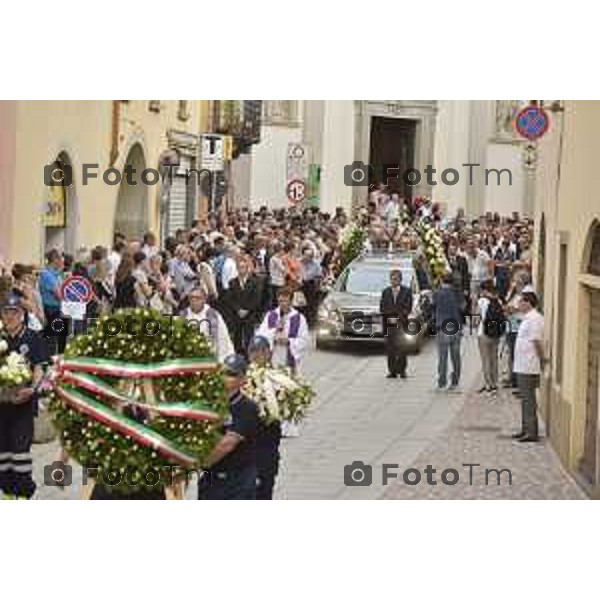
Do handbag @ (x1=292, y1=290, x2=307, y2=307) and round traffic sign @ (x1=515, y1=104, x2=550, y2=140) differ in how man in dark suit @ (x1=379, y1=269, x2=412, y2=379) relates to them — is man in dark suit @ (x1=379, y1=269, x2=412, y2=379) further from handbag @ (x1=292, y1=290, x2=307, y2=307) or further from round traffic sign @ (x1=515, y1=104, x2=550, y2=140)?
round traffic sign @ (x1=515, y1=104, x2=550, y2=140)

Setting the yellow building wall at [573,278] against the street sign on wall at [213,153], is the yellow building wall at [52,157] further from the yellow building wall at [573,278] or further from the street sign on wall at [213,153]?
the yellow building wall at [573,278]

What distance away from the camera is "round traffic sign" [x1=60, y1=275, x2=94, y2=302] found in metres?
11.2

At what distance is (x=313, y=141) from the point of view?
12875mm

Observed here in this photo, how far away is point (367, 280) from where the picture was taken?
39.2 feet

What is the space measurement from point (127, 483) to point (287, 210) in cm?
300

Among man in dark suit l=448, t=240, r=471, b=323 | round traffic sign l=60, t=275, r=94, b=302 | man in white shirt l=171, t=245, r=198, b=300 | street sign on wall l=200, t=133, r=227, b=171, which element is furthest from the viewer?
street sign on wall l=200, t=133, r=227, b=171

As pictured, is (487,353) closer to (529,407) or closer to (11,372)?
(529,407)

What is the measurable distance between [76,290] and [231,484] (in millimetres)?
1781

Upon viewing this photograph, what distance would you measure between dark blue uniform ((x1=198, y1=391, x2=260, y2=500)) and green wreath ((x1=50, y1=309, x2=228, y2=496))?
11 centimetres

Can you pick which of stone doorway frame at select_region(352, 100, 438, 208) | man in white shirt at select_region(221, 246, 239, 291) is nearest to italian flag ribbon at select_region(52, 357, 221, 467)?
man in white shirt at select_region(221, 246, 239, 291)

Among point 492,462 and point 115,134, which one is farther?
point 115,134

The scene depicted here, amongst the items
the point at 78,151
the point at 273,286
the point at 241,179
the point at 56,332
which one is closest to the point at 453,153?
the point at 273,286
